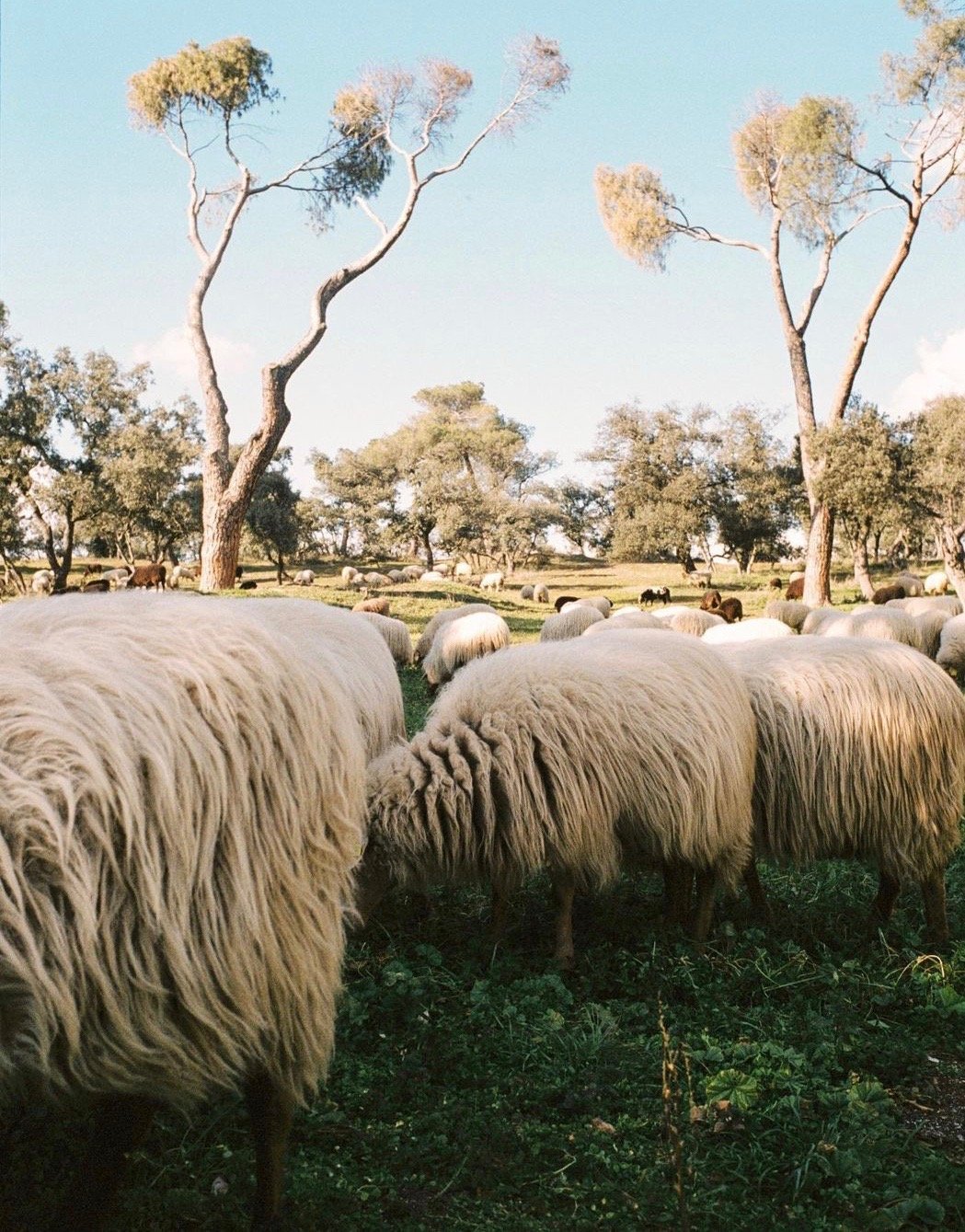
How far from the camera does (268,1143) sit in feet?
7.09

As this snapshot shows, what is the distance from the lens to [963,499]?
71.6 ft

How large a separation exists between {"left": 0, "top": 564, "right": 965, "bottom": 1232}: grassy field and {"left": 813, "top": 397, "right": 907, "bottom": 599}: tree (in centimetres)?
2051

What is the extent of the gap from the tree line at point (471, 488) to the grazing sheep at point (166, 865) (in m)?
22.9

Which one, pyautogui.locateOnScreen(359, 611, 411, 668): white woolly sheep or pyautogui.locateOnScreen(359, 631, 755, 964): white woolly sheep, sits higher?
pyautogui.locateOnScreen(359, 631, 755, 964): white woolly sheep

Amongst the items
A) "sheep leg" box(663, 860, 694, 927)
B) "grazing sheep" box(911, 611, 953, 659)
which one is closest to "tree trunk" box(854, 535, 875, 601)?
"grazing sheep" box(911, 611, 953, 659)

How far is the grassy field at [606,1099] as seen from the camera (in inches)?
92.4

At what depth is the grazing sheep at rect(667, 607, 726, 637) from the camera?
16656 mm

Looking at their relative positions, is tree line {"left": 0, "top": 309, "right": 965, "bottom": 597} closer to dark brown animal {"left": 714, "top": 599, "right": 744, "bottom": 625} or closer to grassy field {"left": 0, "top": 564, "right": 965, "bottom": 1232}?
dark brown animal {"left": 714, "top": 599, "right": 744, "bottom": 625}

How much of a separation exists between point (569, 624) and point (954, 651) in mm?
6143

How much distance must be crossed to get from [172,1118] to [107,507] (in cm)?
3105

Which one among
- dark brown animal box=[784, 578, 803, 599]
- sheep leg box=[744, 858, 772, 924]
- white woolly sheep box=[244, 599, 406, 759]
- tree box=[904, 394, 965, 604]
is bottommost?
sheep leg box=[744, 858, 772, 924]

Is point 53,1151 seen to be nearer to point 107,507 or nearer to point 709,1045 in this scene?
point 709,1045

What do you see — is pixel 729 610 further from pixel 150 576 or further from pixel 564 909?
pixel 564 909

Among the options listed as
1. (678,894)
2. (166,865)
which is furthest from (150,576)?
(166,865)
